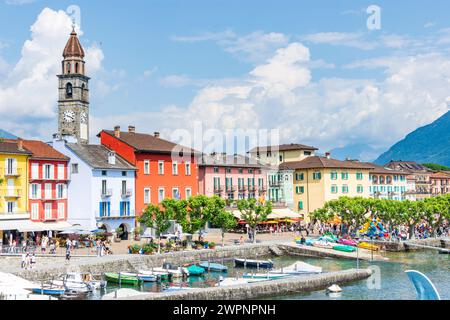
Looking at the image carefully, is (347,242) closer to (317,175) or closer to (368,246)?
(368,246)

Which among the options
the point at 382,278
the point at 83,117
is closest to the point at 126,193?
the point at 382,278

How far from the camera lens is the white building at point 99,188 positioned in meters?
58.9

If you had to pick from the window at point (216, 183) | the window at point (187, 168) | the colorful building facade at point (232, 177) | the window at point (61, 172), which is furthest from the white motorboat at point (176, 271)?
the window at point (216, 183)

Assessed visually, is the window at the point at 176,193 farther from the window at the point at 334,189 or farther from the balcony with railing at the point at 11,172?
the window at the point at 334,189

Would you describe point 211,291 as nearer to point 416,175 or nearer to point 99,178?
point 99,178

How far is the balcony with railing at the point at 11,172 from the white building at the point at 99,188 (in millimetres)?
6513

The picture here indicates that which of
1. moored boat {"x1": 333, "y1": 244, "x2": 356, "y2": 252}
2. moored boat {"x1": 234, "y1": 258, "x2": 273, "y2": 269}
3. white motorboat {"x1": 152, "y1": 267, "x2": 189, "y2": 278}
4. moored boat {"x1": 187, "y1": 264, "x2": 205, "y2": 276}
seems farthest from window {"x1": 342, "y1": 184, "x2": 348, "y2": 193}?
white motorboat {"x1": 152, "y1": 267, "x2": 189, "y2": 278}

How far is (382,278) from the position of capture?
4234 centimetres
